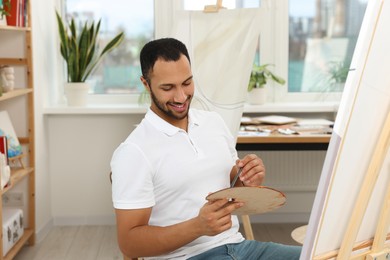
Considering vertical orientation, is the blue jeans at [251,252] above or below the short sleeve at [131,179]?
below

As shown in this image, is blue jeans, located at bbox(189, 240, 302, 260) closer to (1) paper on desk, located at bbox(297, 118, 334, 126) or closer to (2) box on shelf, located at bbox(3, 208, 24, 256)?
(2) box on shelf, located at bbox(3, 208, 24, 256)

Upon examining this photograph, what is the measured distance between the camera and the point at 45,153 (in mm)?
4000

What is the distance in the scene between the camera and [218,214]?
1528 millimetres

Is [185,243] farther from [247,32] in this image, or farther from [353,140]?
[247,32]

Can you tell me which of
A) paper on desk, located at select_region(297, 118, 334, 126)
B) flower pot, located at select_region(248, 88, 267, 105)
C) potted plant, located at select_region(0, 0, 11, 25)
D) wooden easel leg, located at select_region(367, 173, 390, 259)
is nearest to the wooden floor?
paper on desk, located at select_region(297, 118, 334, 126)

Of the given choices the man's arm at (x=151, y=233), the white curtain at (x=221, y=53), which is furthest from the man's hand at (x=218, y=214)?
the white curtain at (x=221, y=53)

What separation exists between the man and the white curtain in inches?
52.3

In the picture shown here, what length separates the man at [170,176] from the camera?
1.68 meters

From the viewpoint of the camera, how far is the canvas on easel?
1118mm

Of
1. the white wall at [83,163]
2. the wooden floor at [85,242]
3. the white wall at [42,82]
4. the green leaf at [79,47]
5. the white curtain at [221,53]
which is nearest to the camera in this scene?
the white curtain at [221,53]

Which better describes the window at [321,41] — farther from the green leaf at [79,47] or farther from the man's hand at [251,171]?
the man's hand at [251,171]

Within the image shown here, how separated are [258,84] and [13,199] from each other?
5.38 feet

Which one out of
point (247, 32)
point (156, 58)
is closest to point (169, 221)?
point (156, 58)

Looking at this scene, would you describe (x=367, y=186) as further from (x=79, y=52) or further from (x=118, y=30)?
(x=118, y=30)
